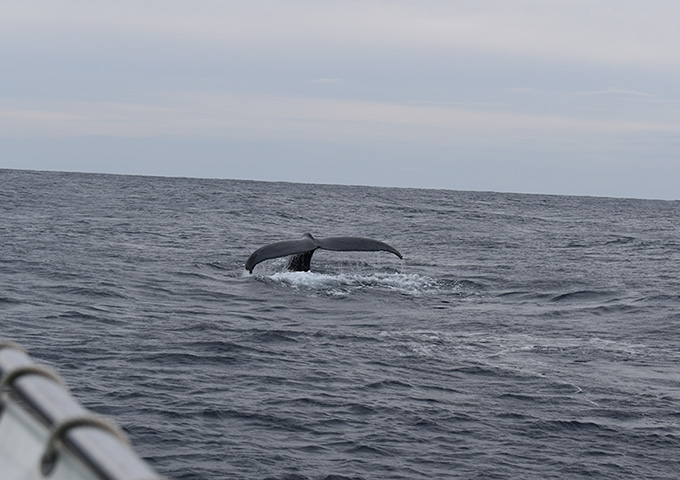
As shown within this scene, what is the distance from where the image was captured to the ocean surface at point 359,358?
29.7 feet

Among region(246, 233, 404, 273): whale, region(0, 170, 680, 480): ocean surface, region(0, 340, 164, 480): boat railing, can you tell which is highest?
region(0, 340, 164, 480): boat railing

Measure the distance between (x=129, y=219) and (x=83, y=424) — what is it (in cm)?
4002

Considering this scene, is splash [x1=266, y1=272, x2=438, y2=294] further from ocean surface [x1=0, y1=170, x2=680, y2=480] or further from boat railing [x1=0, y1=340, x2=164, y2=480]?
boat railing [x1=0, y1=340, x2=164, y2=480]

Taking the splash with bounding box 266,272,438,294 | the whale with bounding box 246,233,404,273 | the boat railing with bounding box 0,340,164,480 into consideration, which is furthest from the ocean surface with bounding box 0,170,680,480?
the boat railing with bounding box 0,340,164,480

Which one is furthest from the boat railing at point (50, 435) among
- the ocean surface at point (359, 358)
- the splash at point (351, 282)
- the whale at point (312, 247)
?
the splash at point (351, 282)

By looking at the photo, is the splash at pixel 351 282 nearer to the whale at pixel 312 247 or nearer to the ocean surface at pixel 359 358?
the ocean surface at pixel 359 358

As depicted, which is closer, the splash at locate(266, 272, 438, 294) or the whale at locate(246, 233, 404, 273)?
the whale at locate(246, 233, 404, 273)

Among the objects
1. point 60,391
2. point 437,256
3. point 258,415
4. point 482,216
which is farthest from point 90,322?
point 482,216

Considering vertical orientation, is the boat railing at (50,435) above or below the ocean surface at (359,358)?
above

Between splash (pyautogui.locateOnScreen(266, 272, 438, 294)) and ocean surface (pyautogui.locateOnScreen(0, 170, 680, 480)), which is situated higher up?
splash (pyautogui.locateOnScreen(266, 272, 438, 294))

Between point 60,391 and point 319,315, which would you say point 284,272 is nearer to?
point 319,315

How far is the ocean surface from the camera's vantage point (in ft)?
29.7

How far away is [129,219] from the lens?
40.5 m

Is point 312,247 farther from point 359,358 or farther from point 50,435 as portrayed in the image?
point 50,435
